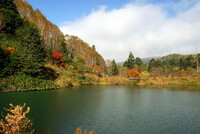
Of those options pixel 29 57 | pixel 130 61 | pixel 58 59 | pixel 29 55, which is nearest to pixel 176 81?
pixel 58 59

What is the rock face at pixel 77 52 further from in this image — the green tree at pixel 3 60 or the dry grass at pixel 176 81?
the green tree at pixel 3 60

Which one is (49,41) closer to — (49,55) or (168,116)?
(49,55)

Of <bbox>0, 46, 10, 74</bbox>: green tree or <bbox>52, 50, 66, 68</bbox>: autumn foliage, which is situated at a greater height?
<bbox>52, 50, 66, 68</bbox>: autumn foliage

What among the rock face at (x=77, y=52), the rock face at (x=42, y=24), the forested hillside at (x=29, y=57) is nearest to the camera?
the forested hillside at (x=29, y=57)

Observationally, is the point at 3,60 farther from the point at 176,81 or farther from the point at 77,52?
the point at 77,52

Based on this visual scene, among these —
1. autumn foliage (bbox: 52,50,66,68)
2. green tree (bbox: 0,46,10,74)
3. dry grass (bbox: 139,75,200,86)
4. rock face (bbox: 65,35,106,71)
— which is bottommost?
dry grass (bbox: 139,75,200,86)

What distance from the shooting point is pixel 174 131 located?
6902 mm

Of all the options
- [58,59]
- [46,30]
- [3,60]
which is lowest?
[3,60]

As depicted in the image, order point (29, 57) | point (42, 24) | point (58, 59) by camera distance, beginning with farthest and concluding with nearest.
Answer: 1. point (42, 24)
2. point (58, 59)
3. point (29, 57)

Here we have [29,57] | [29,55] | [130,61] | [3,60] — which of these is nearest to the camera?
[3,60]

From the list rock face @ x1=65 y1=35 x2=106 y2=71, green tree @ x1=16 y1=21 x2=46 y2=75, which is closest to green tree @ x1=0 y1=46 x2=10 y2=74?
green tree @ x1=16 y1=21 x2=46 y2=75

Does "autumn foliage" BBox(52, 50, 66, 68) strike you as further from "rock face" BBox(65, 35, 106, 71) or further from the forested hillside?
"rock face" BBox(65, 35, 106, 71)

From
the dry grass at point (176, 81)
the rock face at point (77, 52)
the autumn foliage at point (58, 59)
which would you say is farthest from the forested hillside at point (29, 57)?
the dry grass at point (176, 81)

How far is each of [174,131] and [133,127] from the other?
2.06 meters
